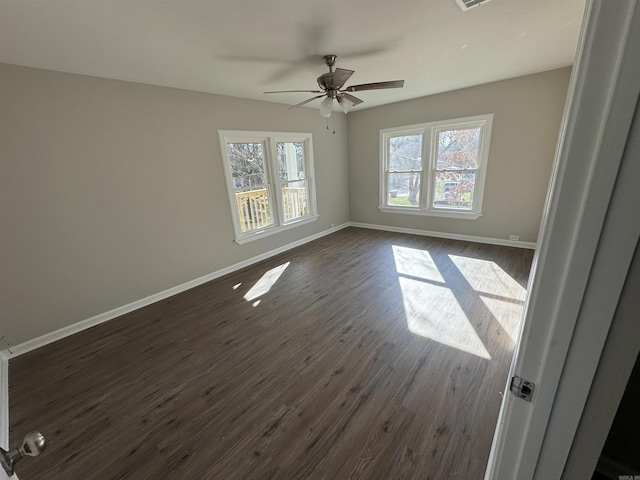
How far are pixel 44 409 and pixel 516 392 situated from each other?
2856 mm

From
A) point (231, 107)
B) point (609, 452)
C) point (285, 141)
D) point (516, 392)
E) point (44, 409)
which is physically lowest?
point (44, 409)

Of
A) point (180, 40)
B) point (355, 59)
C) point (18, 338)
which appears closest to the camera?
point (180, 40)

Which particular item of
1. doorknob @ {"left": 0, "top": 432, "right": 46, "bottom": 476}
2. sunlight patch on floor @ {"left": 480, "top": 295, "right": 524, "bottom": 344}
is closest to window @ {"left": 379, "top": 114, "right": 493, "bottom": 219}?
sunlight patch on floor @ {"left": 480, "top": 295, "right": 524, "bottom": 344}

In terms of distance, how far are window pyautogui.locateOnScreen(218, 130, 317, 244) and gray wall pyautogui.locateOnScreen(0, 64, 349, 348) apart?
192 mm

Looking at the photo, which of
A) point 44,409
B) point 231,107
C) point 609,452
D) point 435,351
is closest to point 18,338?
point 44,409

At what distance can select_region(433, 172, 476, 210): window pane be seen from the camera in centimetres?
446

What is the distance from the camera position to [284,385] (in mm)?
1905

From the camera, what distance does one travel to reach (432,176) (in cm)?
477

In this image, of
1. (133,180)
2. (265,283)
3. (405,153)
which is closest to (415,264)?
(265,283)

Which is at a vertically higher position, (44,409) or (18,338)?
(18,338)

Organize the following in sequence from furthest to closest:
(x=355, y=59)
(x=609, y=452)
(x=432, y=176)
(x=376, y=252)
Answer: (x=432, y=176)
(x=376, y=252)
(x=355, y=59)
(x=609, y=452)

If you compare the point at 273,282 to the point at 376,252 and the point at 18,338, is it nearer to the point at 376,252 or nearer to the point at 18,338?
the point at 376,252

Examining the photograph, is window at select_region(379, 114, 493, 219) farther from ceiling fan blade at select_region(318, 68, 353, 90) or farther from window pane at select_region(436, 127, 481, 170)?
ceiling fan blade at select_region(318, 68, 353, 90)

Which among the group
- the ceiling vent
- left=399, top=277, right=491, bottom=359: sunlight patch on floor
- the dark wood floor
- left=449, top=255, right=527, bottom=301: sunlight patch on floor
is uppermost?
the ceiling vent
